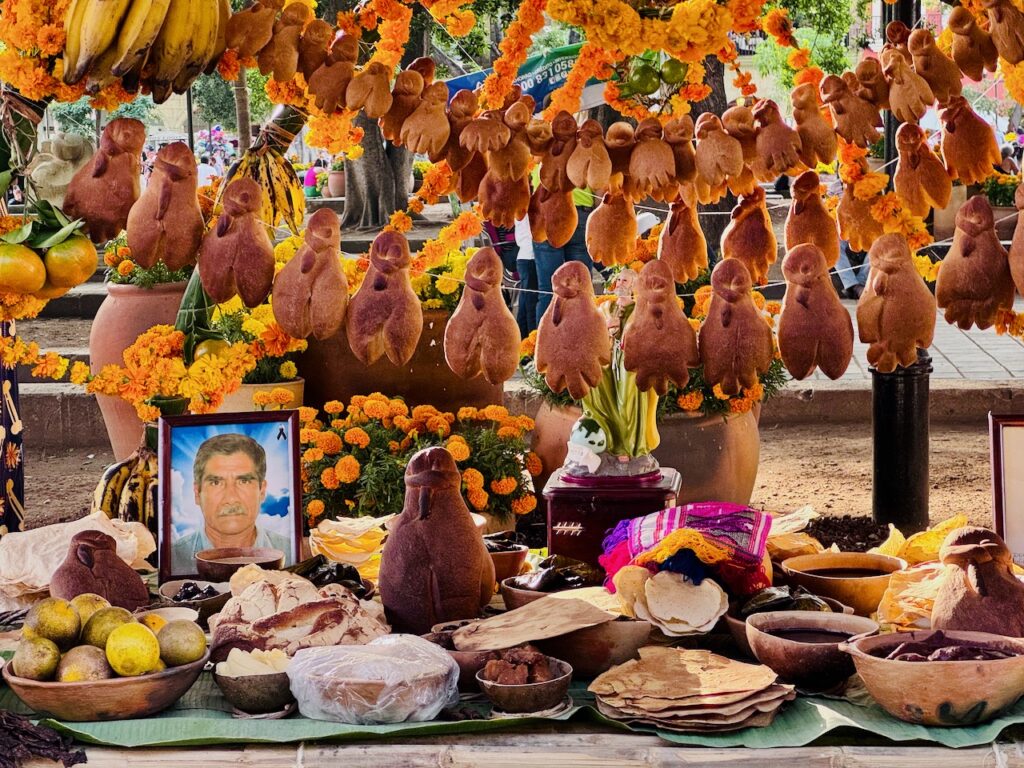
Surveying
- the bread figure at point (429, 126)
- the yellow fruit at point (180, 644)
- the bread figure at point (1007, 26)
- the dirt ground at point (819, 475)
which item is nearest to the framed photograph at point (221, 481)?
the yellow fruit at point (180, 644)

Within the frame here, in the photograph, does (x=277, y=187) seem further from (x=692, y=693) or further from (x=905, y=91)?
(x=692, y=693)

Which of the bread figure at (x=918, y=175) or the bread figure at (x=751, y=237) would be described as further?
the bread figure at (x=751, y=237)

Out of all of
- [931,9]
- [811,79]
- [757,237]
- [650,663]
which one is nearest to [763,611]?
[650,663]

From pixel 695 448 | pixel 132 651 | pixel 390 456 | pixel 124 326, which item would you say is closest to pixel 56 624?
pixel 132 651

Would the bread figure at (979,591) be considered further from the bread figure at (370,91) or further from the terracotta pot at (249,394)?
the terracotta pot at (249,394)

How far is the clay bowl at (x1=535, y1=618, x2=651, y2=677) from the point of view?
83.2 inches

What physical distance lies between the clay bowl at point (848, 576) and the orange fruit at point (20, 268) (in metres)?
1.44

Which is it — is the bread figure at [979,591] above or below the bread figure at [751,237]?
below

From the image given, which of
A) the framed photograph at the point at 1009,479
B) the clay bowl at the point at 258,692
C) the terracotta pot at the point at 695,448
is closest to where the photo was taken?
the clay bowl at the point at 258,692

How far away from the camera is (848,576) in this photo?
2471 mm

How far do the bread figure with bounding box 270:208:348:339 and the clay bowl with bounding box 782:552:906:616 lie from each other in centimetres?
102

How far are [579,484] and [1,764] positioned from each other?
1604 millimetres

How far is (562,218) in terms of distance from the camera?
2.23 metres

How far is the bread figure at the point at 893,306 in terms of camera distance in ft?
6.58
